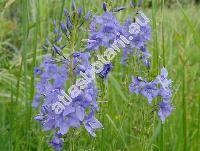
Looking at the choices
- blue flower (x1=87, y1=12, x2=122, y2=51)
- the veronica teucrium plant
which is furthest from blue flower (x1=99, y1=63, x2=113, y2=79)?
blue flower (x1=87, y1=12, x2=122, y2=51)

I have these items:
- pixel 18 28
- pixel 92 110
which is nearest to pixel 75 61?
pixel 92 110

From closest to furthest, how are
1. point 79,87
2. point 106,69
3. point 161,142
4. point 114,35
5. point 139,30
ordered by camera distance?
point 79,87, point 161,142, point 106,69, point 114,35, point 139,30

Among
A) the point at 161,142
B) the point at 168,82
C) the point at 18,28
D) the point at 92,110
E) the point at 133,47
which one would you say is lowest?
the point at 161,142

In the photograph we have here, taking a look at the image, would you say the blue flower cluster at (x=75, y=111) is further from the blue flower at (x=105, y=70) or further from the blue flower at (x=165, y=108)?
the blue flower at (x=165, y=108)

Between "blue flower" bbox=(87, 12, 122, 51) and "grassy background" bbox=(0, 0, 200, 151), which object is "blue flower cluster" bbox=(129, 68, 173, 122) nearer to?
"grassy background" bbox=(0, 0, 200, 151)

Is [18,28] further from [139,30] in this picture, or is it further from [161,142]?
[161,142]

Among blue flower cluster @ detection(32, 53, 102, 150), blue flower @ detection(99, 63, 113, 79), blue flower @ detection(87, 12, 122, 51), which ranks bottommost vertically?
blue flower cluster @ detection(32, 53, 102, 150)

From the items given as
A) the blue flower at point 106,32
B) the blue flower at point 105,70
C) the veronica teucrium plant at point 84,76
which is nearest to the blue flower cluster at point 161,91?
the veronica teucrium plant at point 84,76

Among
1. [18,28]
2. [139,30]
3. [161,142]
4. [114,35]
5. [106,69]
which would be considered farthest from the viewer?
[18,28]
